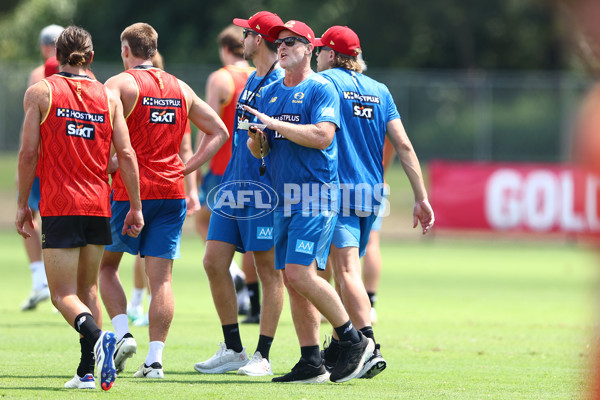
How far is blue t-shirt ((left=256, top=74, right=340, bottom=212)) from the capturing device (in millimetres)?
5578

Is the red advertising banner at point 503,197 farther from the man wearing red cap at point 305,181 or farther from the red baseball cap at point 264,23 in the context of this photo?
the man wearing red cap at point 305,181

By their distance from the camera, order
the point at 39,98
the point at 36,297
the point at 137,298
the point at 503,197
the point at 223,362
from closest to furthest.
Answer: the point at 39,98, the point at 223,362, the point at 137,298, the point at 36,297, the point at 503,197

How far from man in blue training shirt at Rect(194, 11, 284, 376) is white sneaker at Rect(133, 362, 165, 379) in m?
0.41

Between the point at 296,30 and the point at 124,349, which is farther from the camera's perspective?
the point at 296,30

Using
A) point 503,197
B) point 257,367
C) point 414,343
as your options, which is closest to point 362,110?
point 257,367

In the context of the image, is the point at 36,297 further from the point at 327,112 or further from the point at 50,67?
the point at 327,112

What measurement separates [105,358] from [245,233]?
164 centimetres

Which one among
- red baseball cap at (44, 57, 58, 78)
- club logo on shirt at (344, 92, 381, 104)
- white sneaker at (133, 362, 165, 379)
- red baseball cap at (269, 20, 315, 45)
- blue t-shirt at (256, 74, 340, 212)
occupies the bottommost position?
white sneaker at (133, 362, 165, 379)

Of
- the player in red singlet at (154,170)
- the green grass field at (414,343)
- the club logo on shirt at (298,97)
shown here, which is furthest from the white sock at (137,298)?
the club logo on shirt at (298,97)

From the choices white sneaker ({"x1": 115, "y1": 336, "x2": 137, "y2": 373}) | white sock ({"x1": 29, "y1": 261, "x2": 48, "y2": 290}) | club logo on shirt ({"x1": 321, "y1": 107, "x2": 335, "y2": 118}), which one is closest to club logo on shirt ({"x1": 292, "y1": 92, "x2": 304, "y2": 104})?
club logo on shirt ({"x1": 321, "y1": 107, "x2": 335, "y2": 118})

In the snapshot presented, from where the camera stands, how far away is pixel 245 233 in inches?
248

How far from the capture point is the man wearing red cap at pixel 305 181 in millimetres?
5512

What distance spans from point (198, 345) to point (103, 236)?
2.34 m

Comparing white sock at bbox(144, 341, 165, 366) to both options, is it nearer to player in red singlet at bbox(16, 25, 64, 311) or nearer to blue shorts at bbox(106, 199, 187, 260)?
blue shorts at bbox(106, 199, 187, 260)
